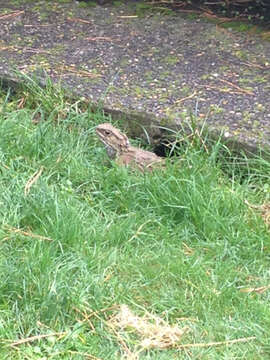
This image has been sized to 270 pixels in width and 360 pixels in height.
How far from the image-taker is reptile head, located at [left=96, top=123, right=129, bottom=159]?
155 inches

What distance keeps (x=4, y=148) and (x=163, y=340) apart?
1513 mm

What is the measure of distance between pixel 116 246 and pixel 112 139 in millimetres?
733

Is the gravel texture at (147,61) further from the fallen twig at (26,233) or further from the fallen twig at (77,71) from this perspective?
the fallen twig at (26,233)

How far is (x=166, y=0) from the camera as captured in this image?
5.34 m

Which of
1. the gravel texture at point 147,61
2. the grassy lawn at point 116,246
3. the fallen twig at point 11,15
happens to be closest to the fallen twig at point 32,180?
the grassy lawn at point 116,246

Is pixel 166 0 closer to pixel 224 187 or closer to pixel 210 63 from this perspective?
pixel 210 63

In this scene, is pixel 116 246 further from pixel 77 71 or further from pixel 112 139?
pixel 77 71

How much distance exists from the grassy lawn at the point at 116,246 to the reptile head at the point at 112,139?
0.07m

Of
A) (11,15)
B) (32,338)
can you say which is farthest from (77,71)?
(32,338)

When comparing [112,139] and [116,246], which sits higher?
[112,139]

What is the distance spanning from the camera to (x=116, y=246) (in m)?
3.45

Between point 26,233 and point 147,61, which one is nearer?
point 26,233

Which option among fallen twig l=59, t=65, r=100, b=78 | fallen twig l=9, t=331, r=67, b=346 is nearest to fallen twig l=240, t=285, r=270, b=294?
fallen twig l=9, t=331, r=67, b=346

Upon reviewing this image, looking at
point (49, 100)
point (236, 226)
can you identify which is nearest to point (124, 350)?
point (236, 226)
